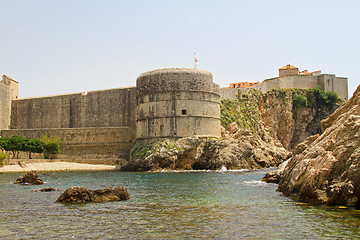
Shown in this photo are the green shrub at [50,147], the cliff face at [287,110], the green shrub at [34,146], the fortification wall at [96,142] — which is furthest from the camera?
the cliff face at [287,110]

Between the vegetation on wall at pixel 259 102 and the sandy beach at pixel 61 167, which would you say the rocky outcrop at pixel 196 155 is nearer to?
the sandy beach at pixel 61 167

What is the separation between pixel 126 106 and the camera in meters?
42.0

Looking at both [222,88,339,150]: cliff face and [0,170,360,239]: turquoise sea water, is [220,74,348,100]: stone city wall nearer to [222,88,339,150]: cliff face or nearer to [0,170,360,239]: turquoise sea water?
[222,88,339,150]: cliff face

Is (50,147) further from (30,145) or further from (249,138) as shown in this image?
(249,138)

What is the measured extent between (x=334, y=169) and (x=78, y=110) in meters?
34.7

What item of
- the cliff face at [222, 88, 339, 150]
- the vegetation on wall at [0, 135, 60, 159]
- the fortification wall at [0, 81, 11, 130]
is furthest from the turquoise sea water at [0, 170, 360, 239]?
the fortification wall at [0, 81, 11, 130]

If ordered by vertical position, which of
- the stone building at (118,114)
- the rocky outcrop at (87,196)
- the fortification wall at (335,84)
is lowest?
the rocky outcrop at (87,196)

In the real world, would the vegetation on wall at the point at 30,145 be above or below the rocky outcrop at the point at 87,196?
above

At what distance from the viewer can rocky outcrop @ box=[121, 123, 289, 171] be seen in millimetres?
34938

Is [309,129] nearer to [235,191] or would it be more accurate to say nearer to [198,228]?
[235,191]

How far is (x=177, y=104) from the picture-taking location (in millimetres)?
37031

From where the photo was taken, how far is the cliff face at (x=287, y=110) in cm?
4703

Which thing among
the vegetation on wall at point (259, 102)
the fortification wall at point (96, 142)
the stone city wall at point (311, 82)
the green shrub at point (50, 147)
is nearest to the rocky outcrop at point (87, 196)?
the fortification wall at point (96, 142)

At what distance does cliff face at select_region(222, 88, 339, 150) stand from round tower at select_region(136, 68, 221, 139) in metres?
7.53
